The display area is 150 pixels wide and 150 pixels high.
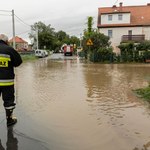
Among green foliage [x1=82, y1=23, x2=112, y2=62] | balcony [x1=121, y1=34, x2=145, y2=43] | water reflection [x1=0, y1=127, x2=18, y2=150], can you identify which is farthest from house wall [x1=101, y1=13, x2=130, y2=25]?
water reflection [x1=0, y1=127, x2=18, y2=150]

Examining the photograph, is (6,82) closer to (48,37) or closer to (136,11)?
(136,11)

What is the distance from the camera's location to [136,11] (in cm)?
5606

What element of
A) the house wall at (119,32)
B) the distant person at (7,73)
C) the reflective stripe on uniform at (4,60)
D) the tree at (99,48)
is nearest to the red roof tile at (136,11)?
the house wall at (119,32)

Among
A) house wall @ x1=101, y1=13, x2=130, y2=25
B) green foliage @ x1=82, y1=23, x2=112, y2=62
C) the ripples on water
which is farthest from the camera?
house wall @ x1=101, y1=13, x2=130, y2=25

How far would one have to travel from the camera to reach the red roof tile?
5253 cm

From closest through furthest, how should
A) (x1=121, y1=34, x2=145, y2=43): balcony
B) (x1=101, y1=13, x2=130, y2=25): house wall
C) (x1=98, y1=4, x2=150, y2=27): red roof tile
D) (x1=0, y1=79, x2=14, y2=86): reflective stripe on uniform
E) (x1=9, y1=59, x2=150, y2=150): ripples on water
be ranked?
(x1=9, y1=59, x2=150, y2=150): ripples on water, (x1=0, y1=79, x2=14, y2=86): reflective stripe on uniform, (x1=121, y1=34, x2=145, y2=43): balcony, (x1=101, y1=13, x2=130, y2=25): house wall, (x1=98, y1=4, x2=150, y2=27): red roof tile

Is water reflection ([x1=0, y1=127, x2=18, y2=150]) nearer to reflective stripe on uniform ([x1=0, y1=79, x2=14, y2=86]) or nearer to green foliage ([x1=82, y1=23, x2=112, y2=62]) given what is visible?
reflective stripe on uniform ([x1=0, y1=79, x2=14, y2=86])

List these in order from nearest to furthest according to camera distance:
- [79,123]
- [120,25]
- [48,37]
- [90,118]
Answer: [79,123], [90,118], [120,25], [48,37]

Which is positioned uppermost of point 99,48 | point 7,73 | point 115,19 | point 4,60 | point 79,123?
point 115,19

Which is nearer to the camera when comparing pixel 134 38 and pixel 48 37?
pixel 134 38

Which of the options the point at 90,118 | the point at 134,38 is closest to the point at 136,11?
the point at 134,38

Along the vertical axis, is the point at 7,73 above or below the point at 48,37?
below

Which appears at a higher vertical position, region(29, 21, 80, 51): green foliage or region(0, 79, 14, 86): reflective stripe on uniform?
region(29, 21, 80, 51): green foliage

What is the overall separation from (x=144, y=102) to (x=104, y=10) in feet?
153
